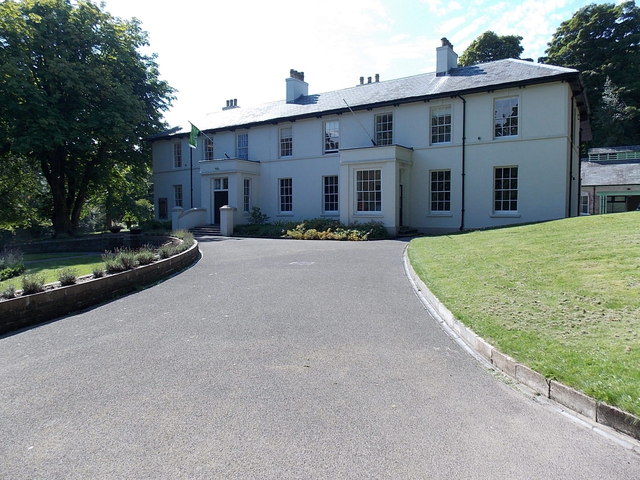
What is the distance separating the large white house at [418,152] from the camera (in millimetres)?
20641

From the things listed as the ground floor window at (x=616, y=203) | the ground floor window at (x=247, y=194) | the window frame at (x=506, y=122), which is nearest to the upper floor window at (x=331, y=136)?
the ground floor window at (x=247, y=194)

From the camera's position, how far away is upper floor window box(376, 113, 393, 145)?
2480cm

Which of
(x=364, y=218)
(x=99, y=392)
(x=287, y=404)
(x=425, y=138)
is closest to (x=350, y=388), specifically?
(x=287, y=404)

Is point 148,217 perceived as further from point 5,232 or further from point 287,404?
point 287,404

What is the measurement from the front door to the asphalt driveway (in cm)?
2209

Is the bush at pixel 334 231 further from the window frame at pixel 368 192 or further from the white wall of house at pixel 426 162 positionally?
the window frame at pixel 368 192

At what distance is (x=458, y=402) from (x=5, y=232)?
30.9 metres

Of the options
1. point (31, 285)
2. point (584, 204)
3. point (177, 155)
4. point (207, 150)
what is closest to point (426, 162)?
point (207, 150)

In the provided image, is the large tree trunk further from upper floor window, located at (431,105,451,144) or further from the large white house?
upper floor window, located at (431,105,451,144)

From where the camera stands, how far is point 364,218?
77.0 ft

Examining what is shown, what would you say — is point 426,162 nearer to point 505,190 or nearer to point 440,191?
point 440,191

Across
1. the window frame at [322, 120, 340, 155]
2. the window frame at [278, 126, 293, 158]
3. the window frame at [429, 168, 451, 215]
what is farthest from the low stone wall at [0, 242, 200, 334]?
the window frame at [278, 126, 293, 158]

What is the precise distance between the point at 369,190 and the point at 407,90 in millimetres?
6296

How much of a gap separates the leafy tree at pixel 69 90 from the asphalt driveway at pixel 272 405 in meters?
21.1
